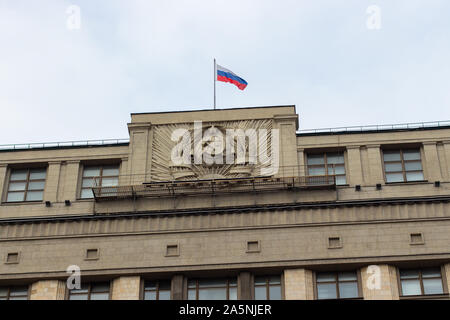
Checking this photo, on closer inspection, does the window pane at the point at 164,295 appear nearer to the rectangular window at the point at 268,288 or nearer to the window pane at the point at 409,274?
the rectangular window at the point at 268,288

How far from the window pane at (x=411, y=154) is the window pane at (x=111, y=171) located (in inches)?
601

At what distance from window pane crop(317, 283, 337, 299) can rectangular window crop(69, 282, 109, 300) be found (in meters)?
10.4

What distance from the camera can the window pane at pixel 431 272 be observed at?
40.4m

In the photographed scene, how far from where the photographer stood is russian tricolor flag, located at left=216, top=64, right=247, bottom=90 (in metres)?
47.9

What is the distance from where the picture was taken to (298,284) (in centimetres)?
4031

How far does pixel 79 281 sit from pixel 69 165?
680 centimetres

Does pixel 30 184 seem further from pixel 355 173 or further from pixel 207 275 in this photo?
pixel 355 173

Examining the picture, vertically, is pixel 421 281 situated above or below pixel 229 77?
below

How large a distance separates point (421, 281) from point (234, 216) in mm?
9632

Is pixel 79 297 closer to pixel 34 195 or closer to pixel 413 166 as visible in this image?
Result: pixel 34 195

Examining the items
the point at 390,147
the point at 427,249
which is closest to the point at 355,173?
the point at 390,147

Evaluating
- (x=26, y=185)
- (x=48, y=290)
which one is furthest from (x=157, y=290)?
(x=26, y=185)

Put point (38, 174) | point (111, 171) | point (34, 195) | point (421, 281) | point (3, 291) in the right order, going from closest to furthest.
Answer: point (421, 281), point (3, 291), point (34, 195), point (111, 171), point (38, 174)

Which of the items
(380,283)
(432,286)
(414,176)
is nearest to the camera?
(380,283)
